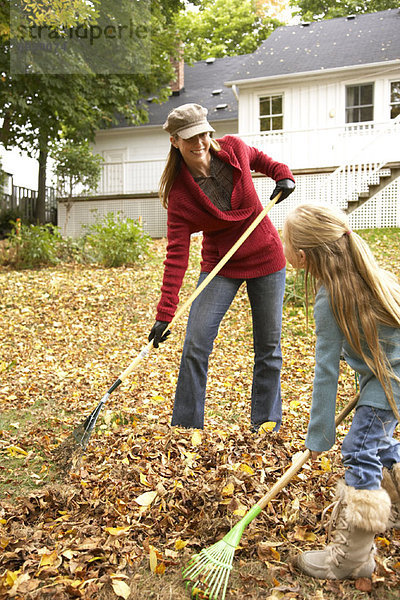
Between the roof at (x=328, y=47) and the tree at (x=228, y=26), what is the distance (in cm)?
833

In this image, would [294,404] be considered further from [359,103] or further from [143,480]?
[359,103]

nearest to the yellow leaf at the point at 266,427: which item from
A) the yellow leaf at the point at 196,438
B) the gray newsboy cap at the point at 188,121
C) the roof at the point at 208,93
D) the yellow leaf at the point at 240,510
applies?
the yellow leaf at the point at 196,438

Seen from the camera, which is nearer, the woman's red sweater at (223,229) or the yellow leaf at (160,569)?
the yellow leaf at (160,569)

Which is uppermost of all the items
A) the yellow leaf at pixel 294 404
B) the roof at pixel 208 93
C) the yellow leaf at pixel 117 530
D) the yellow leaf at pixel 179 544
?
the roof at pixel 208 93

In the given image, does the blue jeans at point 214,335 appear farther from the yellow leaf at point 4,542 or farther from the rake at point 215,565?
the yellow leaf at point 4,542

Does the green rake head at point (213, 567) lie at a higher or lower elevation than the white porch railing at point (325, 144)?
lower

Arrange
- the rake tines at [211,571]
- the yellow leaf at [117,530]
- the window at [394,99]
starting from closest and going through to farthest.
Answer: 1. the rake tines at [211,571]
2. the yellow leaf at [117,530]
3. the window at [394,99]

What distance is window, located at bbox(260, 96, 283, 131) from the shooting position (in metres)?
15.6

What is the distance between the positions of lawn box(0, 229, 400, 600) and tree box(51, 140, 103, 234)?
34.5ft

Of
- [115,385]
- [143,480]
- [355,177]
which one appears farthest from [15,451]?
[355,177]

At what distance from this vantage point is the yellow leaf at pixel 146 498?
8.89 feet

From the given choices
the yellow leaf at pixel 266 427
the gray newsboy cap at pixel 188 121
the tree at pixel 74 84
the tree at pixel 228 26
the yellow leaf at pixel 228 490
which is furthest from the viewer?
the tree at pixel 228 26

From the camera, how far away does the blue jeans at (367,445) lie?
207cm

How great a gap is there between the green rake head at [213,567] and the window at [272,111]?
14.7 metres
